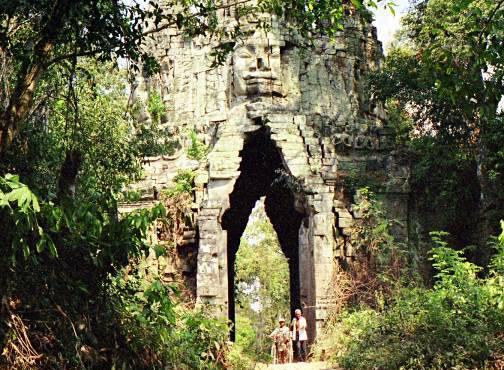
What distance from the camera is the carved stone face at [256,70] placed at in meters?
15.7

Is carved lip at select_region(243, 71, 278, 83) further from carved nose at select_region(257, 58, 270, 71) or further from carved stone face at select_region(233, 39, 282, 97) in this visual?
carved nose at select_region(257, 58, 270, 71)

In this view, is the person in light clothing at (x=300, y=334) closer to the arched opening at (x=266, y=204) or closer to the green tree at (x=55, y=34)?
the arched opening at (x=266, y=204)

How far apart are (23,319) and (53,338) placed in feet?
0.98

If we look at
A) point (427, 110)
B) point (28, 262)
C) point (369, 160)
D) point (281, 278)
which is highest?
point (427, 110)

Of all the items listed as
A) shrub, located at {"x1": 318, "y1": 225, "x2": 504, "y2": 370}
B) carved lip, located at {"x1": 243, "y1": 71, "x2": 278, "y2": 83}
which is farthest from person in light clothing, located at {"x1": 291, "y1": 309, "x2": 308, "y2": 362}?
carved lip, located at {"x1": 243, "y1": 71, "x2": 278, "y2": 83}

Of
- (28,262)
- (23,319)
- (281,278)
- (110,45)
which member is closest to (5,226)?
(28,262)

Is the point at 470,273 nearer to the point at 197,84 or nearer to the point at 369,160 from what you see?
the point at 369,160

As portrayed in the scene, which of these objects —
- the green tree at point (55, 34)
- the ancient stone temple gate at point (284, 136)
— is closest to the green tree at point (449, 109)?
the ancient stone temple gate at point (284, 136)

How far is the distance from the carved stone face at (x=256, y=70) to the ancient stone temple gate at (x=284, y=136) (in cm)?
2

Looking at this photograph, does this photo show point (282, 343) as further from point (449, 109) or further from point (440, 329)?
point (449, 109)

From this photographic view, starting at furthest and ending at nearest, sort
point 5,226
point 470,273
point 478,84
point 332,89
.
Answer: point 332,89 → point 470,273 → point 478,84 → point 5,226

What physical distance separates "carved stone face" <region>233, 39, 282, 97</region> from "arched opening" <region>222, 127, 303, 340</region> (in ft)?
3.72

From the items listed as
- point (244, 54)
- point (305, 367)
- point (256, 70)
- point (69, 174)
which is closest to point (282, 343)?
point (305, 367)

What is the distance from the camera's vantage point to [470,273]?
1145 cm
